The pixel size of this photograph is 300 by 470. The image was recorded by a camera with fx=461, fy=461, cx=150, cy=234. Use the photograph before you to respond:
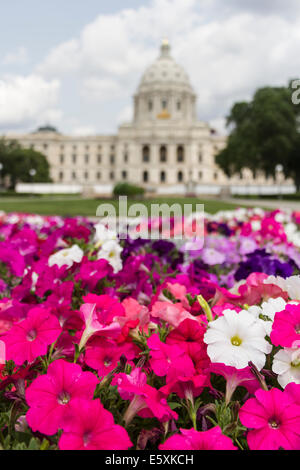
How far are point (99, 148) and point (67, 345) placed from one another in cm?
9900

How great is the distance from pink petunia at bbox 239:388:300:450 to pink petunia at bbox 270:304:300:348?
0.65ft

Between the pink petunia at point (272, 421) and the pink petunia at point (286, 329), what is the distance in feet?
0.65

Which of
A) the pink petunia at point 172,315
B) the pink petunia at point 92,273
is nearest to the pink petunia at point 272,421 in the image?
the pink petunia at point 172,315

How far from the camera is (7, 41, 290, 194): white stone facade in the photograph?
8944 cm

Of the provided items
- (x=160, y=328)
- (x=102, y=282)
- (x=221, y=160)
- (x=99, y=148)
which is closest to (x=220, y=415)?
(x=160, y=328)

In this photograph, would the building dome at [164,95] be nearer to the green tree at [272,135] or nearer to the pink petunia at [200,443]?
the green tree at [272,135]

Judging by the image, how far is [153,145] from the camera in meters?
89.8


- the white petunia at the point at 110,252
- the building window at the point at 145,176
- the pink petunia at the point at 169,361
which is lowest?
the pink petunia at the point at 169,361

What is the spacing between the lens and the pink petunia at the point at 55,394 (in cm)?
108

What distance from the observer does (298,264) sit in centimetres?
307

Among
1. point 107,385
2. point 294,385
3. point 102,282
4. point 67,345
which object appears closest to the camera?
point 294,385
